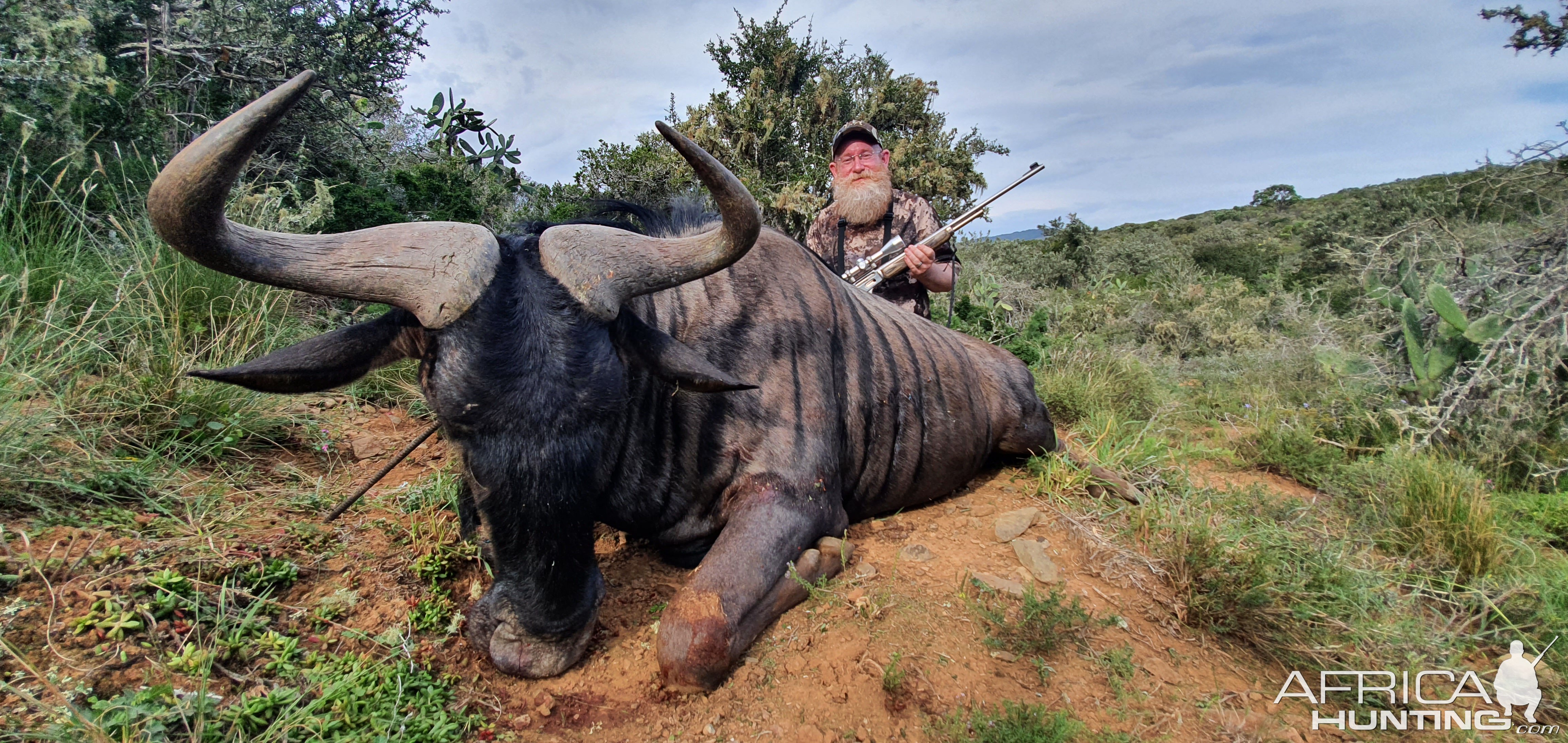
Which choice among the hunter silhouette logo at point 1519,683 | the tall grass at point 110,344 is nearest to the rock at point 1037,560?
the hunter silhouette logo at point 1519,683

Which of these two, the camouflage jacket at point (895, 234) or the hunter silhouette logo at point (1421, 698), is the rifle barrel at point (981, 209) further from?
the hunter silhouette logo at point (1421, 698)

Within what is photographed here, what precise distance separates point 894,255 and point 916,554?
114 inches

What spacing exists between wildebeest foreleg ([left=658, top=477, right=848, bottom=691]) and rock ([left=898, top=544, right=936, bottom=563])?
269mm

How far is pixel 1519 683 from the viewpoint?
7.44ft

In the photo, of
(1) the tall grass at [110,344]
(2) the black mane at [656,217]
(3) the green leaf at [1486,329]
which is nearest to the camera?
(1) the tall grass at [110,344]

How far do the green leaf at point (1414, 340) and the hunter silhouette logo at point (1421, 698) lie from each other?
3251mm

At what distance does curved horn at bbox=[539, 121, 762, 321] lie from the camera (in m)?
2.02

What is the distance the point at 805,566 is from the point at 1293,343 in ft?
23.4

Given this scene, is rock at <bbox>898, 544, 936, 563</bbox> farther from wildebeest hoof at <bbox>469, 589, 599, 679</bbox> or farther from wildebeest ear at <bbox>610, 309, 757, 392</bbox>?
wildebeest hoof at <bbox>469, 589, 599, 679</bbox>

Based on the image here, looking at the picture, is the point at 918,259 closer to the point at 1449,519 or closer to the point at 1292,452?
the point at 1292,452

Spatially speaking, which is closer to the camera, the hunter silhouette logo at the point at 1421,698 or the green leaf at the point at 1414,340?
the hunter silhouette logo at the point at 1421,698

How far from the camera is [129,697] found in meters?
1.54

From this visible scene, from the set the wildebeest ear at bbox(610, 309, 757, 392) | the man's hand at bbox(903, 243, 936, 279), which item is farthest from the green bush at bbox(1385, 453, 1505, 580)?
the wildebeest ear at bbox(610, 309, 757, 392)

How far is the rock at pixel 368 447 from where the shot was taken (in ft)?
10.8
